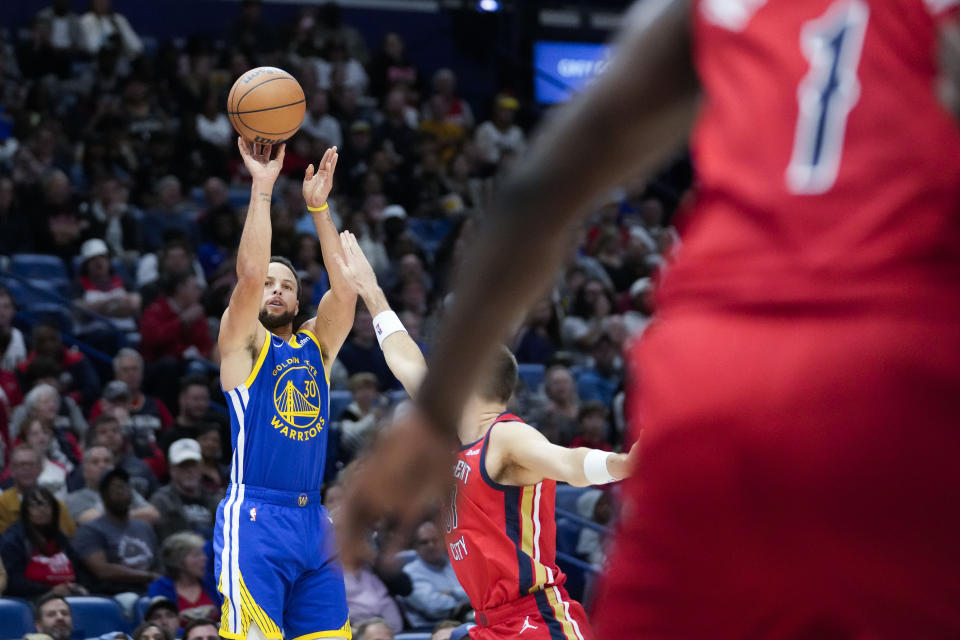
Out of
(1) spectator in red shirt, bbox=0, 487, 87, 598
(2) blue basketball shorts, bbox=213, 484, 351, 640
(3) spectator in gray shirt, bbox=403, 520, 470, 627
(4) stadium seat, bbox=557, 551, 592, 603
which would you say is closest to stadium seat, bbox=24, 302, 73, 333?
(1) spectator in red shirt, bbox=0, 487, 87, 598

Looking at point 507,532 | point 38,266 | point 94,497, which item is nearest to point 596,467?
point 507,532

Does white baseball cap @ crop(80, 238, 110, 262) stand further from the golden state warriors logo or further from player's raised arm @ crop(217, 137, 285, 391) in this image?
the golden state warriors logo

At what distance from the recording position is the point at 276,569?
5727mm

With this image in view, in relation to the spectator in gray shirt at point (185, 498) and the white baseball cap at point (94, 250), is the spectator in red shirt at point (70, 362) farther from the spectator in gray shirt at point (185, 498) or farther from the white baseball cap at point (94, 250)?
the spectator in gray shirt at point (185, 498)

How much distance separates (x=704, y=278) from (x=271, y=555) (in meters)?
4.66

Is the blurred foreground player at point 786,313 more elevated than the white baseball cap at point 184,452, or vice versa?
the blurred foreground player at point 786,313

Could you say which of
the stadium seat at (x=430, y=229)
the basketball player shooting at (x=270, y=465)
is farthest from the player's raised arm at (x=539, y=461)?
the stadium seat at (x=430, y=229)

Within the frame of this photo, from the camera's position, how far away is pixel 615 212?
1623 cm

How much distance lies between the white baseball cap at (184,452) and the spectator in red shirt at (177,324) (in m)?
1.80

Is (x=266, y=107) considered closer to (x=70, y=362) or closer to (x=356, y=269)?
(x=356, y=269)

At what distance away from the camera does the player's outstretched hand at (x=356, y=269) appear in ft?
16.2

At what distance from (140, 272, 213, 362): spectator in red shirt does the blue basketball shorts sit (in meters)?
5.45

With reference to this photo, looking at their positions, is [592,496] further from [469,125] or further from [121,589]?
[469,125]

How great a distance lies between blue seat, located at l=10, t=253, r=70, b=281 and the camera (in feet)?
39.4
